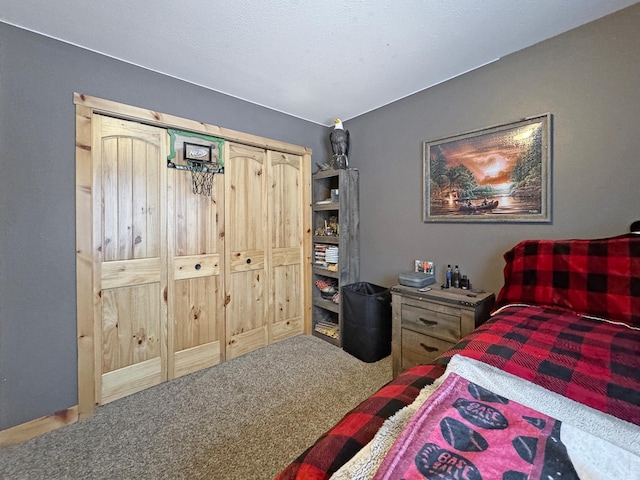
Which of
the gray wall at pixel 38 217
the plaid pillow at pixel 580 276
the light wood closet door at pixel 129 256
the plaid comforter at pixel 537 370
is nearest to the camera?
the plaid comforter at pixel 537 370

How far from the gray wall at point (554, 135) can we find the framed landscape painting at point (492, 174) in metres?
0.06

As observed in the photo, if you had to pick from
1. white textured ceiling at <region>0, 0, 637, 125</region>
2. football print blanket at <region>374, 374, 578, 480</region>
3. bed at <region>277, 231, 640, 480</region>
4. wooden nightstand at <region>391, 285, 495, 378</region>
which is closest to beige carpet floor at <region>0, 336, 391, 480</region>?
wooden nightstand at <region>391, 285, 495, 378</region>

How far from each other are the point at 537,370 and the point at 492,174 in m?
1.52

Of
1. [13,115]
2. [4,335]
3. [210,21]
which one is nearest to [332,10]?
[210,21]

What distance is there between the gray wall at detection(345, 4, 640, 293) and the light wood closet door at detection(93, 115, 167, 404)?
204 centimetres

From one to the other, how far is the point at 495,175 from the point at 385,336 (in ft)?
5.30

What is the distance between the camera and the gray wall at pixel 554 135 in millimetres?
1552

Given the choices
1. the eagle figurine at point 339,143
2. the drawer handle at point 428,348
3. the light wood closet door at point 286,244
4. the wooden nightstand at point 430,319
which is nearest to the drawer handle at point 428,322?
the wooden nightstand at point 430,319

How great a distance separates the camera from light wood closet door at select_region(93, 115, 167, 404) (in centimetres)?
190

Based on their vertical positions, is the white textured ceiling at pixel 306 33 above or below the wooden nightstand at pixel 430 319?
above

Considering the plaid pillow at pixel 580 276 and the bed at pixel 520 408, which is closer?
the bed at pixel 520 408

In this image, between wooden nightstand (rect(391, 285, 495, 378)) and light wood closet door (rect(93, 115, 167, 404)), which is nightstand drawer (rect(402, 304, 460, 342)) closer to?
wooden nightstand (rect(391, 285, 495, 378))

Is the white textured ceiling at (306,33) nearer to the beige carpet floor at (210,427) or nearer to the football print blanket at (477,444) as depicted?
the football print blanket at (477,444)

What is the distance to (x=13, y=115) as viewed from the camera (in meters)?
1.60
